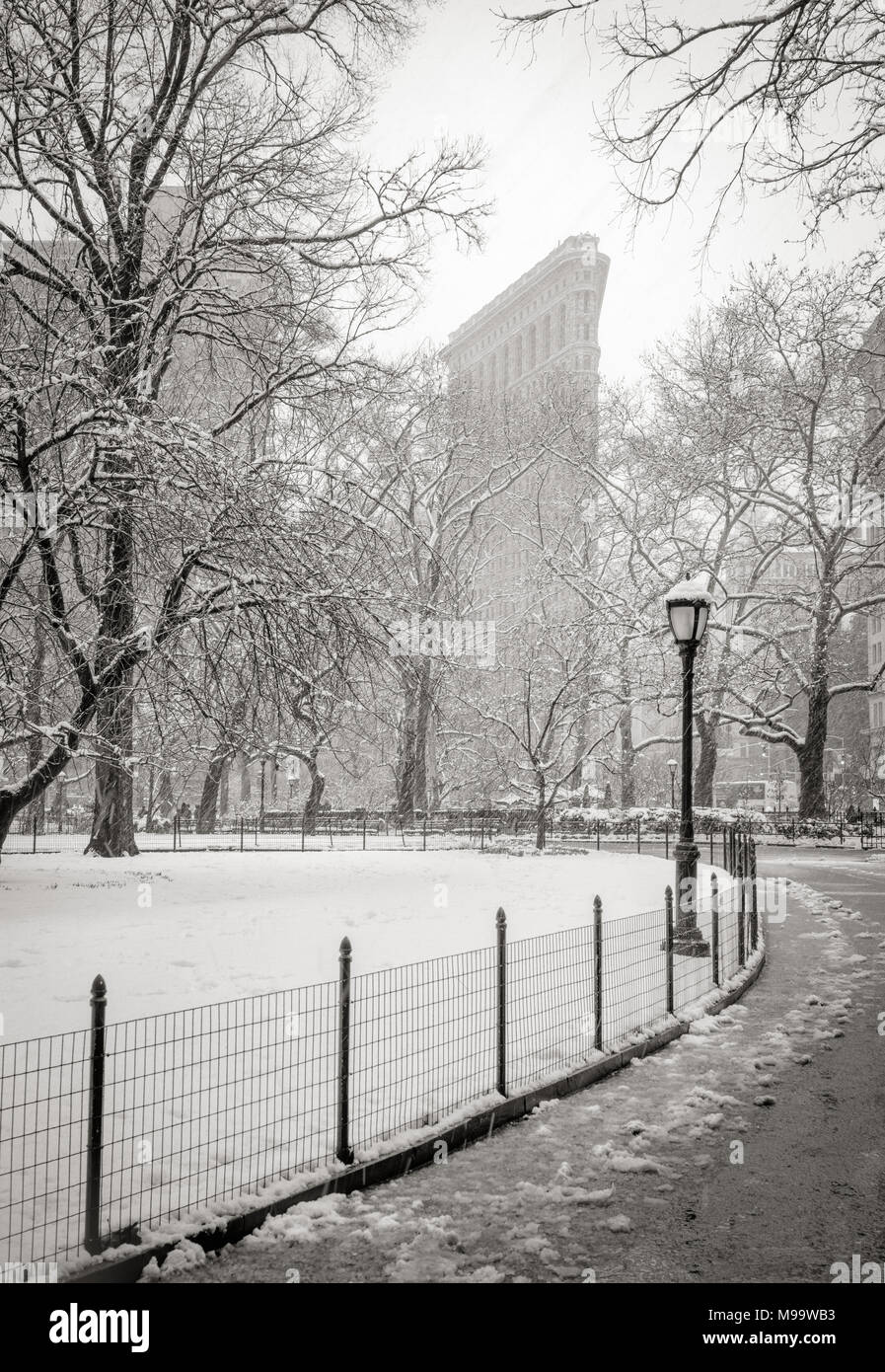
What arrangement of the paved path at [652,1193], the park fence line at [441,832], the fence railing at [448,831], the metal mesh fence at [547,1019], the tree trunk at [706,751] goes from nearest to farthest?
the paved path at [652,1193] < the metal mesh fence at [547,1019] < the park fence line at [441,832] < the fence railing at [448,831] < the tree trunk at [706,751]

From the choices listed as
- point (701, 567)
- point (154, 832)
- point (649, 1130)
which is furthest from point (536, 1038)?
point (154, 832)

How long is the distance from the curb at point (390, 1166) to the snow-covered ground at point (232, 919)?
2470 mm

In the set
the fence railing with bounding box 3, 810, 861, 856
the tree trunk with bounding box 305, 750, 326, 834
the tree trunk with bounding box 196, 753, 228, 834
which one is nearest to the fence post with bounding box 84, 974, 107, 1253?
the fence railing with bounding box 3, 810, 861, 856

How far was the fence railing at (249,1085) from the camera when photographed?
450cm

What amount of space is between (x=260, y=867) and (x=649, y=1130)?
13.8 meters

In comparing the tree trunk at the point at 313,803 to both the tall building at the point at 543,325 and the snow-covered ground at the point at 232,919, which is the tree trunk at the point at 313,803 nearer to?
the snow-covered ground at the point at 232,919

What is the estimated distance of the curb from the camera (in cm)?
414

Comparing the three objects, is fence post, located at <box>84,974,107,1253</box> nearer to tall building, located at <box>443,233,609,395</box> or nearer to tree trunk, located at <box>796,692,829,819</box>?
tree trunk, located at <box>796,692,829,819</box>

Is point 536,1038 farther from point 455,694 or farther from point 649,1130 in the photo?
→ point 455,694

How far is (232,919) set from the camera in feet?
37.7

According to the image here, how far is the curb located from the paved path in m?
0.08

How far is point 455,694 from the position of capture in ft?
154

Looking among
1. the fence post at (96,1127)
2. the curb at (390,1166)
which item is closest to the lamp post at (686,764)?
the curb at (390,1166)

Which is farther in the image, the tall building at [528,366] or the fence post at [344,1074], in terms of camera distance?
the tall building at [528,366]
